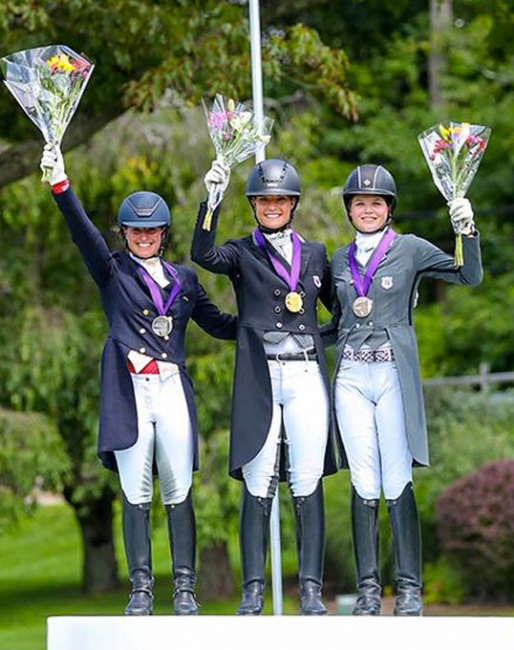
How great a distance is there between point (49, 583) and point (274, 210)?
50.2ft

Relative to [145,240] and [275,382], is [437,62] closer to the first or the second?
[145,240]

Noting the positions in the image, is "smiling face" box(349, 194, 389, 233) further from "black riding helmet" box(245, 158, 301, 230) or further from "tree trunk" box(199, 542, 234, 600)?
"tree trunk" box(199, 542, 234, 600)

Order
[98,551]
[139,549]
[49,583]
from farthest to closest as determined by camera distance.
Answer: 1. [49,583]
2. [98,551]
3. [139,549]

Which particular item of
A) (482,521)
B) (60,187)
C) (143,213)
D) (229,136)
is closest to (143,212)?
(143,213)

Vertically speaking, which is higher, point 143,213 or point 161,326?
point 143,213

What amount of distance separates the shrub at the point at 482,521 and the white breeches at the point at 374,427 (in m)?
9.25

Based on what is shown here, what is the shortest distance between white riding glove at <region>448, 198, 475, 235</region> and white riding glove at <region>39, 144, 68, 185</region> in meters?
1.73

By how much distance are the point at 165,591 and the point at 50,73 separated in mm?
12341

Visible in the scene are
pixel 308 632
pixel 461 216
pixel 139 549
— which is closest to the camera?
pixel 308 632

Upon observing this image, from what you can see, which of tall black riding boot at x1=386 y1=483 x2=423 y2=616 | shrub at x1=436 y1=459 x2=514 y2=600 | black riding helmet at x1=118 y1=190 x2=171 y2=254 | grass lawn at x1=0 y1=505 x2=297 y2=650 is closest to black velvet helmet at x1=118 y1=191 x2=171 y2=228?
black riding helmet at x1=118 y1=190 x2=171 y2=254

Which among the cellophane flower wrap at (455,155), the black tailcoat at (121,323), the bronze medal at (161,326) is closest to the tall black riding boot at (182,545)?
the black tailcoat at (121,323)

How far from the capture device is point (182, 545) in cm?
847

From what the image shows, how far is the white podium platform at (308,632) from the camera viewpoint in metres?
7.52

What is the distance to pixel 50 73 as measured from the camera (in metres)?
8.29
